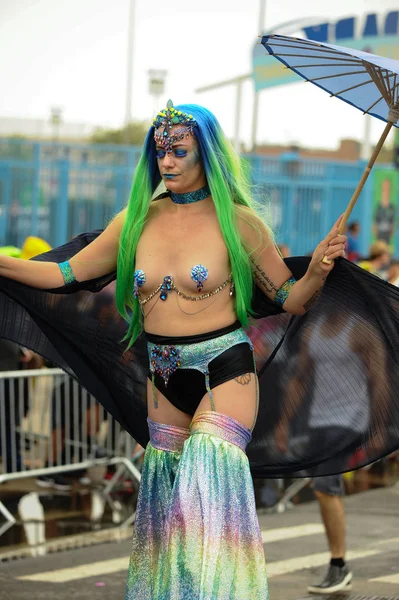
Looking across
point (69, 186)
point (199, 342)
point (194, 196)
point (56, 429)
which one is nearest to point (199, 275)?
point (199, 342)

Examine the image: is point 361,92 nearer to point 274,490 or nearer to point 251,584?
point 251,584

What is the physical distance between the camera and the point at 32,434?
9531mm

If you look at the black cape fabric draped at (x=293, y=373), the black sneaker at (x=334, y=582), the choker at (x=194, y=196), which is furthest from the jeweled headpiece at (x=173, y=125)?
the black sneaker at (x=334, y=582)

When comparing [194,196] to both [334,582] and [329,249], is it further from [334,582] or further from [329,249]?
[334,582]

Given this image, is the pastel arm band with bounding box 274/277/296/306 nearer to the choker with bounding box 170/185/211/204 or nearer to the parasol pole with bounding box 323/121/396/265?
the parasol pole with bounding box 323/121/396/265

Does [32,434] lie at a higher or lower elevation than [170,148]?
lower

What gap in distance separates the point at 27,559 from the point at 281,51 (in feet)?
12.9

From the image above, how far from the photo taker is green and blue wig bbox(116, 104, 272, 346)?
15.7 ft

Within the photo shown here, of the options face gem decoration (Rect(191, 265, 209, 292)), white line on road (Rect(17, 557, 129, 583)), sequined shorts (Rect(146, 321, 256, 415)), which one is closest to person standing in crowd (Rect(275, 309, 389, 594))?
sequined shorts (Rect(146, 321, 256, 415))

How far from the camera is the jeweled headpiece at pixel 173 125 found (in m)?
4.75

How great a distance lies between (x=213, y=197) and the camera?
4801mm

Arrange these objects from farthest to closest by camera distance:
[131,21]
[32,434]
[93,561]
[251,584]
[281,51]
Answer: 1. [131,21]
2. [32,434]
3. [93,561]
4. [281,51]
5. [251,584]

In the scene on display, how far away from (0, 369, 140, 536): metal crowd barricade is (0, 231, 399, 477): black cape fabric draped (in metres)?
3.76

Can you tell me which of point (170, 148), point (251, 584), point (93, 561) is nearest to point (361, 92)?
point (170, 148)
